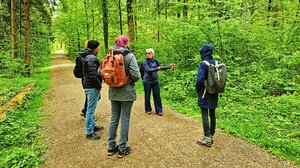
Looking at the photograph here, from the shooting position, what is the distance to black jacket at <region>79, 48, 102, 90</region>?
5.14 m

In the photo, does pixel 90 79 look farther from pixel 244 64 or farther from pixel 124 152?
pixel 244 64

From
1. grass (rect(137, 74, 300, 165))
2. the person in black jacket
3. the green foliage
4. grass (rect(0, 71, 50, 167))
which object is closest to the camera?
grass (rect(0, 71, 50, 167))

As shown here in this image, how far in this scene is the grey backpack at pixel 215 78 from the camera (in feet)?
14.8

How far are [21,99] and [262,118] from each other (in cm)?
774

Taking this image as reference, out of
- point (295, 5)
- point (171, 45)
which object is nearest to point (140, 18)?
point (171, 45)

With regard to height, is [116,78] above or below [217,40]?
below

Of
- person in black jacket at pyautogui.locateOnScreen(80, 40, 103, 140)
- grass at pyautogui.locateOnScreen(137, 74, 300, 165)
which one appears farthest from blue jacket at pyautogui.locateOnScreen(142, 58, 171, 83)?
person in black jacket at pyautogui.locateOnScreen(80, 40, 103, 140)

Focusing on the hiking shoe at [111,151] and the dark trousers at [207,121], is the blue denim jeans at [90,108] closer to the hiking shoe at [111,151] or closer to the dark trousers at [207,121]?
the hiking shoe at [111,151]

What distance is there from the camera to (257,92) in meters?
8.56

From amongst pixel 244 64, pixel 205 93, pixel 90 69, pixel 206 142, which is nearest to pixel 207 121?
pixel 206 142

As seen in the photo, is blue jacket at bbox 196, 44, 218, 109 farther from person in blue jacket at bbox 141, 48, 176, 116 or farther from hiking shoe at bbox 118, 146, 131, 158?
person in blue jacket at bbox 141, 48, 176, 116

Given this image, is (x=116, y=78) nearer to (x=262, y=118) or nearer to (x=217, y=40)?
(x=262, y=118)

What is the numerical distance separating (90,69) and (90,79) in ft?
0.70

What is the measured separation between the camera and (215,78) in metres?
4.52
